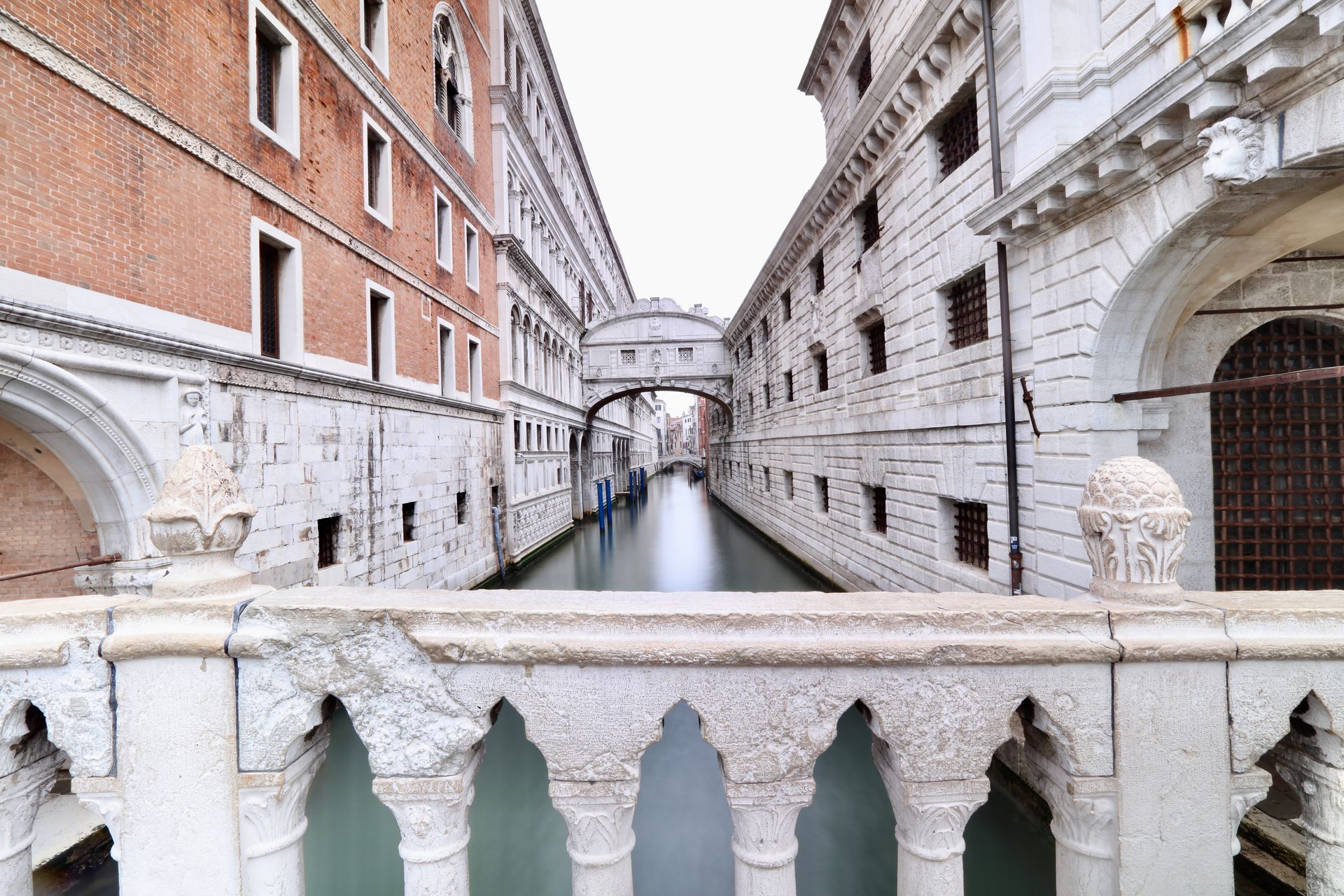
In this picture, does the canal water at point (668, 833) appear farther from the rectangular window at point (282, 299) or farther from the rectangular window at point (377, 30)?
the rectangular window at point (377, 30)

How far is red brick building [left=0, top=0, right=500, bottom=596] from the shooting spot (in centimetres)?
457

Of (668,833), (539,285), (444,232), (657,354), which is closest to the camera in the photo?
(668,833)

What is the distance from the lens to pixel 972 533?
708 centimetres

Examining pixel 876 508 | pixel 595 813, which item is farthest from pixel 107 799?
pixel 876 508

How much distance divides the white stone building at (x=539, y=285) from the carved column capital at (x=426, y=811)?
41.9ft

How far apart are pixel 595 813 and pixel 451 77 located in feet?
49.5

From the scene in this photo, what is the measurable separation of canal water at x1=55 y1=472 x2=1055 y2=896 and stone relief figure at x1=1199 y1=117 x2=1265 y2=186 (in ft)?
16.8

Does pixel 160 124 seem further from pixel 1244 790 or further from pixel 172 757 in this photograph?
pixel 1244 790

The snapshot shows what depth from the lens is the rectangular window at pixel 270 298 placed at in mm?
6961

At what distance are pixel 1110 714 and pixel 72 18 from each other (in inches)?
335

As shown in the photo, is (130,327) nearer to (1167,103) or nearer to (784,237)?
(1167,103)

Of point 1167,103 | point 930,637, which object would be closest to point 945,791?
point 930,637

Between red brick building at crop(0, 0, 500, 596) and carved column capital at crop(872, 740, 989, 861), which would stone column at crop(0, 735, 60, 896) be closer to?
carved column capital at crop(872, 740, 989, 861)

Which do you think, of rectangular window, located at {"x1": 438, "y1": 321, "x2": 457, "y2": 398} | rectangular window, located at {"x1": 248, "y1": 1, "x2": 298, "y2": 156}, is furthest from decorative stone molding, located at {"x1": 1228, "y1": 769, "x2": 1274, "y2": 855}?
rectangular window, located at {"x1": 438, "y1": 321, "x2": 457, "y2": 398}
